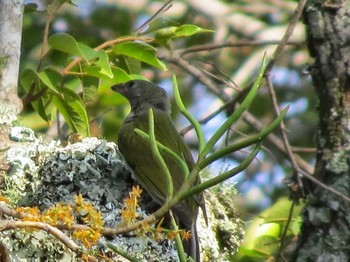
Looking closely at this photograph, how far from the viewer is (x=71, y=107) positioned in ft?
9.92

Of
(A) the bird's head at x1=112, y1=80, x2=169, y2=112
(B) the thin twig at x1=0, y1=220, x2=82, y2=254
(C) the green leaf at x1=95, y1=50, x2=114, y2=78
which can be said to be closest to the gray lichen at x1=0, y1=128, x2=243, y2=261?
(C) the green leaf at x1=95, y1=50, x2=114, y2=78

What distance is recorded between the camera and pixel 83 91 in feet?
10.5

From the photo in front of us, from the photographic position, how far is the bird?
9.46ft

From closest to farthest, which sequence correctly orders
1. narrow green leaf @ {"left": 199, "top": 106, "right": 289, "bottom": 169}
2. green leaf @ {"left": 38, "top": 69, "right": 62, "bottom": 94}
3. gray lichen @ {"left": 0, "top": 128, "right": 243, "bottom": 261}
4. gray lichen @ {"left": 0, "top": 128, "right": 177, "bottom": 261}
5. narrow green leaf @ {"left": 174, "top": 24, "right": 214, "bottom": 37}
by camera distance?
narrow green leaf @ {"left": 199, "top": 106, "right": 289, "bottom": 169}
gray lichen @ {"left": 0, "top": 128, "right": 243, "bottom": 261}
gray lichen @ {"left": 0, "top": 128, "right": 177, "bottom": 261}
green leaf @ {"left": 38, "top": 69, "right": 62, "bottom": 94}
narrow green leaf @ {"left": 174, "top": 24, "right": 214, "bottom": 37}

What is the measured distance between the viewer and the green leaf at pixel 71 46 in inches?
110

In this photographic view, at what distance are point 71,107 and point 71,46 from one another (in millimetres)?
267

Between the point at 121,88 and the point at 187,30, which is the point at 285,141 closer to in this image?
the point at 187,30

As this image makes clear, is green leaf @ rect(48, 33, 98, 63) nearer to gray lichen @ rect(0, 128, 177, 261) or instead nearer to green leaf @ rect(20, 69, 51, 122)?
green leaf @ rect(20, 69, 51, 122)

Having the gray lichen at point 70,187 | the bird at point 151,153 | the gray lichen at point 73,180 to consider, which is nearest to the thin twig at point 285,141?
the bird at point 151,153

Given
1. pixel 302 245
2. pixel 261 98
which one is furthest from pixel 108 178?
pixel 261 98

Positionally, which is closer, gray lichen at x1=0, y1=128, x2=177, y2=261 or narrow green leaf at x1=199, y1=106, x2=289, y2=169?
A: narrow green leaf at x1=199, y1=106, x2=289, y2=169

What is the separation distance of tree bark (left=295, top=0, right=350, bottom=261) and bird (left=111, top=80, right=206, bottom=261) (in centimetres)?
58

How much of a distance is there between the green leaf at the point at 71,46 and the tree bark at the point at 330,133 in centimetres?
122

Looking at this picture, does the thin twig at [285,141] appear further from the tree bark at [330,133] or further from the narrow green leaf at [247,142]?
the narrow green leaf at [247,142]
